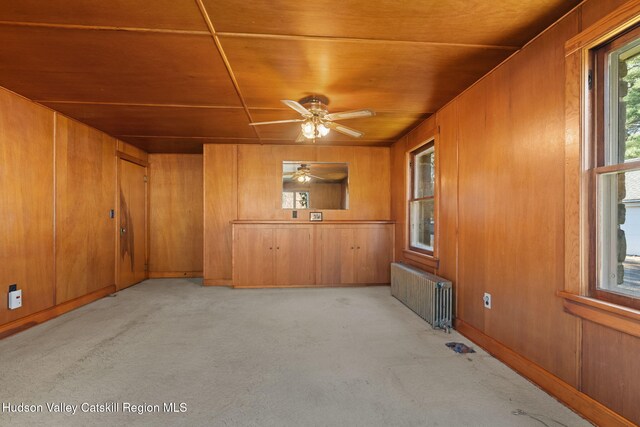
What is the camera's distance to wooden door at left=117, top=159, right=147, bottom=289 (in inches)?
191

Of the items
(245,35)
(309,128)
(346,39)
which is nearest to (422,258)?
(309,128)

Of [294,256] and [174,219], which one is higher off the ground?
[174,219]

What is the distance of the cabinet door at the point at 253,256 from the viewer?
16.0ft

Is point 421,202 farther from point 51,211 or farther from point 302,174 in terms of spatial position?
point 51,211

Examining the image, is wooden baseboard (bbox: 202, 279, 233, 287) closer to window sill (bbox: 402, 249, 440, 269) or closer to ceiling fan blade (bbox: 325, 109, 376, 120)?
window sill (bbox: 402, 249, 440, 269)

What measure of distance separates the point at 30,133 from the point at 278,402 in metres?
3.76

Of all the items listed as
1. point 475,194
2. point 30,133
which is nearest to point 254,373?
point 475,194

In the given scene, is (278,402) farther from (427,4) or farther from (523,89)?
(523,89)

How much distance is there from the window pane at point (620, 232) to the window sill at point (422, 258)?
1814 millimetres

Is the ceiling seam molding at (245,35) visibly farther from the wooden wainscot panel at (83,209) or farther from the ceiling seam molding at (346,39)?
the wooden wainscot panel at (83,209)

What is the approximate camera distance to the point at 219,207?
5.13 m

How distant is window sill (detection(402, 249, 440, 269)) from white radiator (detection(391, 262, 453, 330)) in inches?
4.7

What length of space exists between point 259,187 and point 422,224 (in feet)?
9.10

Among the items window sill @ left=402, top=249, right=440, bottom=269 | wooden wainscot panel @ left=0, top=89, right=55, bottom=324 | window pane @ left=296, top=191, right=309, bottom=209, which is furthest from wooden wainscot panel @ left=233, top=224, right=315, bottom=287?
wooden wainscot panel @ left=0, top=89, right=55, bottom=324
